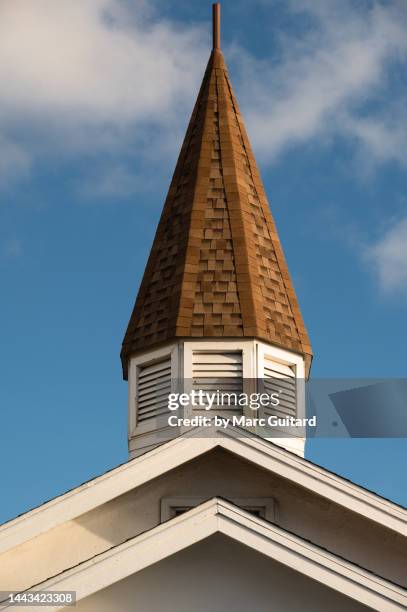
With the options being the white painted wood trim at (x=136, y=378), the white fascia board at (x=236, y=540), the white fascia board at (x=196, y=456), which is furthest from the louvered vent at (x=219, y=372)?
the white fascia board at (x=236, y=540)

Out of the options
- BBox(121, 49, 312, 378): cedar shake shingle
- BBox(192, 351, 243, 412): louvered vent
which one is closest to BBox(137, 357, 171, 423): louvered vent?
BBox(121, 49, 312, 378): cedar shake shingle

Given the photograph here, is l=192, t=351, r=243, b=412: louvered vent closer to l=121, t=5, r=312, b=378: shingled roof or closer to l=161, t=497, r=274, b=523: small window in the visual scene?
l=121, t=5, r=312, b=378: shingled roof

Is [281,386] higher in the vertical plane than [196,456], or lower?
higher

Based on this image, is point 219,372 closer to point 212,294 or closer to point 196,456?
point 212,294

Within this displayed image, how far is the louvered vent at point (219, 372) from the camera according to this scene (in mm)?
19062

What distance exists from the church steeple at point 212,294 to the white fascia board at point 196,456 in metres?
2.71

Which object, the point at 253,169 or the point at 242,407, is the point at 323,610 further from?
the point at 253,169

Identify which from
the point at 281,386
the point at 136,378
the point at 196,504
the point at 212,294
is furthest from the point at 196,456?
the point at 212,294

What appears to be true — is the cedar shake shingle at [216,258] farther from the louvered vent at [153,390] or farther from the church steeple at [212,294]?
the louvered vent at [153,390]

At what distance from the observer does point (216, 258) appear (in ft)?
66.5

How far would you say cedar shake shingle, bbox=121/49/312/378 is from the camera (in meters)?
19.6

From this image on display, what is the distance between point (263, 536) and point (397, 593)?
1501mm

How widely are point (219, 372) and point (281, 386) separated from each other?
1.00m

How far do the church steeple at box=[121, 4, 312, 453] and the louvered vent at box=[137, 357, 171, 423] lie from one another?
0.01 meters
